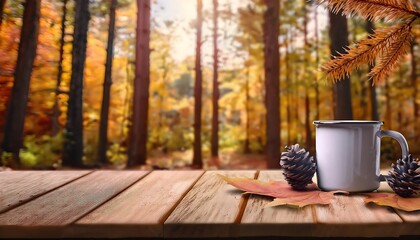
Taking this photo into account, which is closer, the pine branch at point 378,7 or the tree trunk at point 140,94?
the pine branch at point 378,7

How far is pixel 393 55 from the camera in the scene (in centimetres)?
95

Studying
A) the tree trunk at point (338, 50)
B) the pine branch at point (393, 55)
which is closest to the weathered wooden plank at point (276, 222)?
the pine branch at point (393, 55)

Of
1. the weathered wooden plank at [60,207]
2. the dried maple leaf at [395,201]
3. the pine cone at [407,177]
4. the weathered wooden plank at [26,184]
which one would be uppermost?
the pine cone at [407,177]

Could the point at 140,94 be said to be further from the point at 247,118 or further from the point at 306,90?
the point at 247,118

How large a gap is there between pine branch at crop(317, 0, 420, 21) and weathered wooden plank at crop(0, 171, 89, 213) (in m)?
0.76

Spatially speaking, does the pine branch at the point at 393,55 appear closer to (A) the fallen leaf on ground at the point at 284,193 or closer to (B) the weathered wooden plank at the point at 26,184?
(A) the fallen leaf on ground at the point at 284,193

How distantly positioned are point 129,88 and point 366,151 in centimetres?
956

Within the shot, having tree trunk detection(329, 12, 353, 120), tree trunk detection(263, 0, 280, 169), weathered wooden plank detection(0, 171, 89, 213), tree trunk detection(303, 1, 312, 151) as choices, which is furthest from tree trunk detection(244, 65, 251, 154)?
weathered wooden plank detection(0, 171, 89, 213)

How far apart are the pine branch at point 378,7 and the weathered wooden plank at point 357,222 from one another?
1.41 feet

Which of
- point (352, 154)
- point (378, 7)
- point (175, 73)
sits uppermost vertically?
point (175, 73)

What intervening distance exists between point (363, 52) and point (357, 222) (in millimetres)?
450

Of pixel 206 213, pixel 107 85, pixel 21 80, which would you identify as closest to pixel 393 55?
pixel 206 213

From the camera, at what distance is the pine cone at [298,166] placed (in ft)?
3.00

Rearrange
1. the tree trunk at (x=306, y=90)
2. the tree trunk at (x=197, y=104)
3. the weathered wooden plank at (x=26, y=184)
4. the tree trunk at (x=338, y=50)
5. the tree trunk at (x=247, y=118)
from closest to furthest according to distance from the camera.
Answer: the weathered wooden plank at (x=26, y=184)
the tree trunk at (x=338, y=50)
the tree trunk at (x=197, y=104)
the tree trunk at (x=306, y=90)
the tree trunk at (x=247, y=118)
